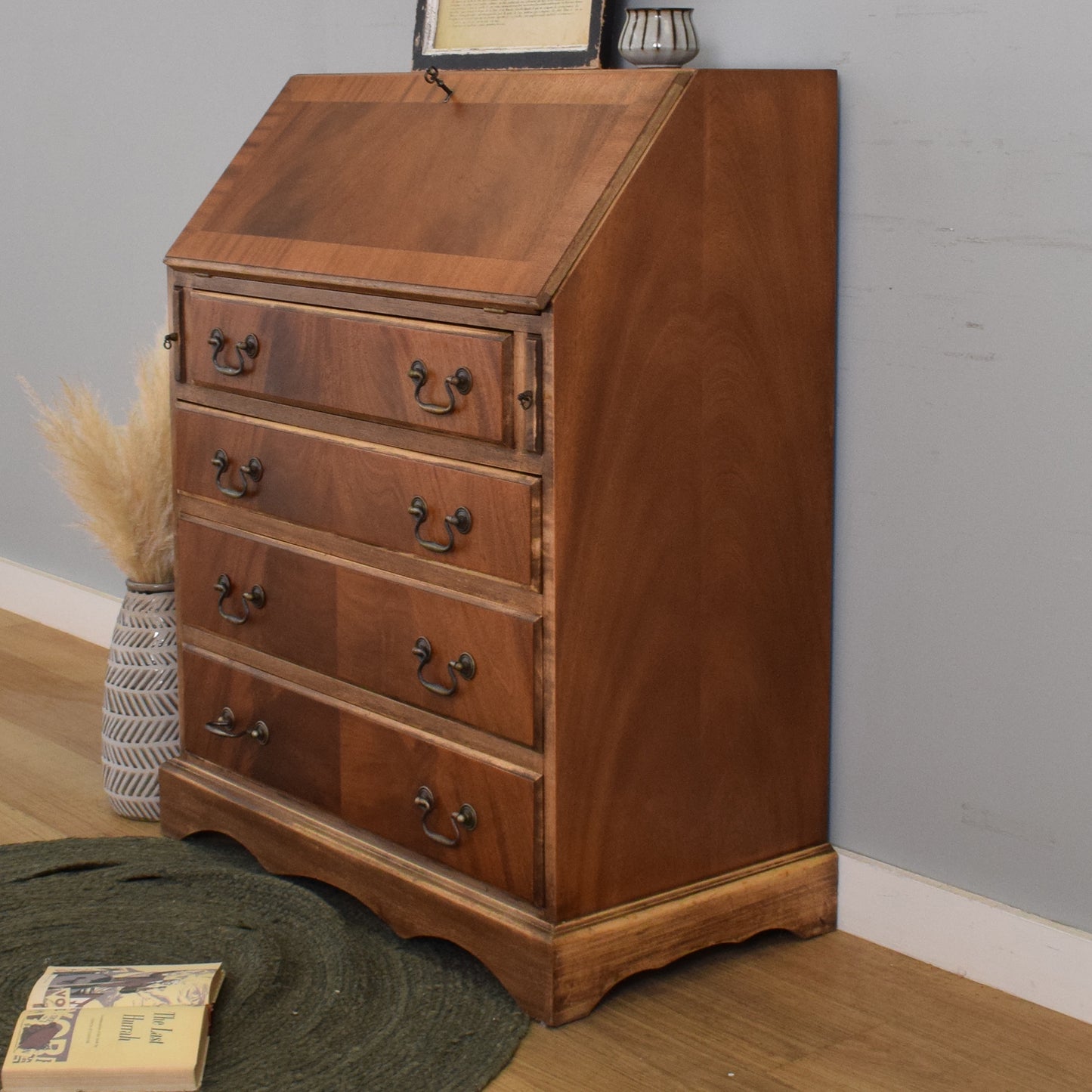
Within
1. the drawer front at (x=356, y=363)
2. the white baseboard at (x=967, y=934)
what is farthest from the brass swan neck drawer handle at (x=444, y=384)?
the white baseboard at (x=967, y=934)

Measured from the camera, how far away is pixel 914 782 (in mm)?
2105

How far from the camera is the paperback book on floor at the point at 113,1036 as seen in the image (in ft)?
5.84

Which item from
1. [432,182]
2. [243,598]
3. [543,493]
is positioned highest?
[432,182]

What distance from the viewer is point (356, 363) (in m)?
2.06

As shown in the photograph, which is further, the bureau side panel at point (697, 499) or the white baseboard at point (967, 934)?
the white baseboard at point (967, 934)

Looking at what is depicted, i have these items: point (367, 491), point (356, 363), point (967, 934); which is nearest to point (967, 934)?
point (967, 934)

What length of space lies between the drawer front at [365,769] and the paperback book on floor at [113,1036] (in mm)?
346

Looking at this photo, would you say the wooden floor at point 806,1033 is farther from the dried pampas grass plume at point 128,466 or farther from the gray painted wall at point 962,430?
the dried pampas grass plume at point 128,466

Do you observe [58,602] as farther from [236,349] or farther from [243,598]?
[236,349]

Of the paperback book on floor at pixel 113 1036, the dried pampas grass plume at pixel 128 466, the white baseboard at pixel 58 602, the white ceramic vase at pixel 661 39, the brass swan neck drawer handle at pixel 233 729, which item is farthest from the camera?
the white baseboard at pixel 58 602

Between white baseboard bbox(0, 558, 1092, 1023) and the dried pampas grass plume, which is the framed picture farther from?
white baseboard bbox(0, 558, 1092, 1023)

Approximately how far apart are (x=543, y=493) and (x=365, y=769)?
0.55m

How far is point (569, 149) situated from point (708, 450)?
0.40 meters

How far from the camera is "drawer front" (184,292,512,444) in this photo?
74.1 inches
